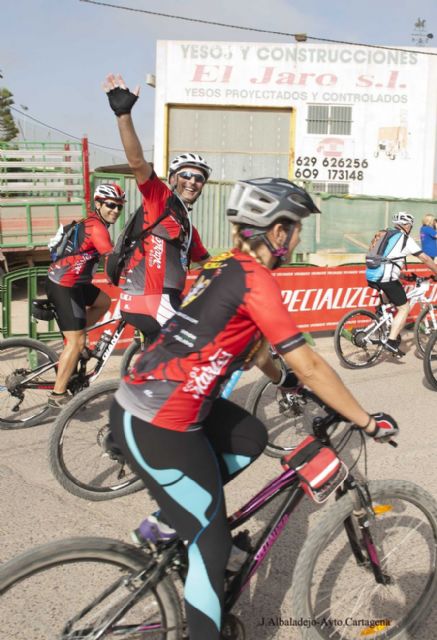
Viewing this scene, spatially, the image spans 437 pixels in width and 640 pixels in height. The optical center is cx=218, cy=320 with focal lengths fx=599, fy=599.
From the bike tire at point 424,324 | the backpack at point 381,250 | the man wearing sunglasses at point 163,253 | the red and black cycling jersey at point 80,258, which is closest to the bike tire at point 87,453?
the man wearing sunglasses at point 163,253

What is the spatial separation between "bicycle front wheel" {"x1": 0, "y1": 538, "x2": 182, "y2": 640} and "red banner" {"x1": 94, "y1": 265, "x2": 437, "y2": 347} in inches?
276

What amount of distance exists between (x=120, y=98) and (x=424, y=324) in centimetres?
632

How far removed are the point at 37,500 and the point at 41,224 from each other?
40.2 feet

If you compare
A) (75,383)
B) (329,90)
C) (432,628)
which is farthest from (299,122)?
(432,628)

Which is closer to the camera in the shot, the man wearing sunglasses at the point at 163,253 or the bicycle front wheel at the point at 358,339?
the man wearing sunglasses at the point at 163,253

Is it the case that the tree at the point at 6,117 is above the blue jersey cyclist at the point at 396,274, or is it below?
above

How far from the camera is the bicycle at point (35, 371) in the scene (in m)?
5.54

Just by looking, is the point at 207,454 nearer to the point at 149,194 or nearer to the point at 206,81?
the point at 149,194

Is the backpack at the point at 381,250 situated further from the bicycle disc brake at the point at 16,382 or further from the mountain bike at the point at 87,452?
the bicycle disc brake at the point at 16,382

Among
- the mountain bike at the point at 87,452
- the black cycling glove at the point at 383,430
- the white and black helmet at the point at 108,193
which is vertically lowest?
the mountain bike at the point at 87,452

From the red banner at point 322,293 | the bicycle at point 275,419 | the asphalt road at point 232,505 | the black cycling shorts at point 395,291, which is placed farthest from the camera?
the red banner at point 322,293

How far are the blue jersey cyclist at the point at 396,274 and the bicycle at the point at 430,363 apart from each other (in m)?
1.04

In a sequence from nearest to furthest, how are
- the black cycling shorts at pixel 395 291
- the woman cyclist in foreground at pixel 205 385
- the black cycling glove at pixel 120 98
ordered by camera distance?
the woman cyclist in foreground at pixel 205 385
the black cycling glove at pixel 120 98
the black cycling shorts at pixel 395 291

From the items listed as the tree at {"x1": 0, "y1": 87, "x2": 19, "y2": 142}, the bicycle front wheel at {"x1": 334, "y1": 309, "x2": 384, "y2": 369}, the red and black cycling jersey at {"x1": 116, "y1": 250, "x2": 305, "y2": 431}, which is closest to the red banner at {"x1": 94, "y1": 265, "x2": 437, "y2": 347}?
the bicycle front wheel at {"x1": 334, "y1": 309, "x2": 384, "y2": 369}
